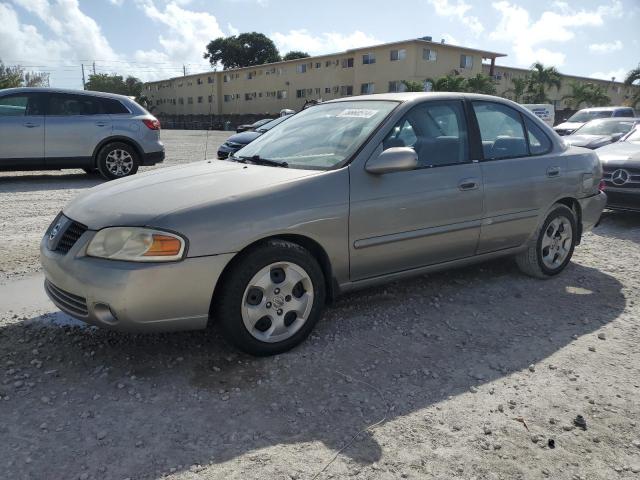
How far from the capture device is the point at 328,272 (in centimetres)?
344

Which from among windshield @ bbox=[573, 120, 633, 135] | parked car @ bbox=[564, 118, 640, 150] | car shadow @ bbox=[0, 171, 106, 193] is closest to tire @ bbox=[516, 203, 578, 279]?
car shadow @ bbox=[0, 171, 106, 193]

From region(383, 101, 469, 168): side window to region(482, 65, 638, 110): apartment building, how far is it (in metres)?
44.2

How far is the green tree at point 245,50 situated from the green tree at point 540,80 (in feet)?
141

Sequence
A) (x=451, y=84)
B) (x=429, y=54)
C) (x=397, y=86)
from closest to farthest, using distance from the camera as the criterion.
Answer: (x=451, y=84)
(x=429, y=54)
(x=397, y=86)

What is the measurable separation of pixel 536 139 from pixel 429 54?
126 feet

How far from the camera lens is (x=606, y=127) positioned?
13055 millimetres

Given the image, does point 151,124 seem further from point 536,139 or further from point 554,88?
point 554,88

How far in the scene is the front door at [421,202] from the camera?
3.50 metres

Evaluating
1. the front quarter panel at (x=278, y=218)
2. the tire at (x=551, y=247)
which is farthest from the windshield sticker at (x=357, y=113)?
the tire at (x=551, y=247)

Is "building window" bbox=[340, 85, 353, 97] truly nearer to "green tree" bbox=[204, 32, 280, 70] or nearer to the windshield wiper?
"green tree" bbox=[204, 32, 280, 70]

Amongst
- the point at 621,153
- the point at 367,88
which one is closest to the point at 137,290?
the point at 621,153

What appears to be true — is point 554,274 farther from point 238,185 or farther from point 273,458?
point 273,458

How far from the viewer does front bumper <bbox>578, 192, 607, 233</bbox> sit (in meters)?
4.94

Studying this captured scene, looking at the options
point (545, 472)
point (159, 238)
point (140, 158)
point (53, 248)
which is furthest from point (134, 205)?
point (140, 158)
